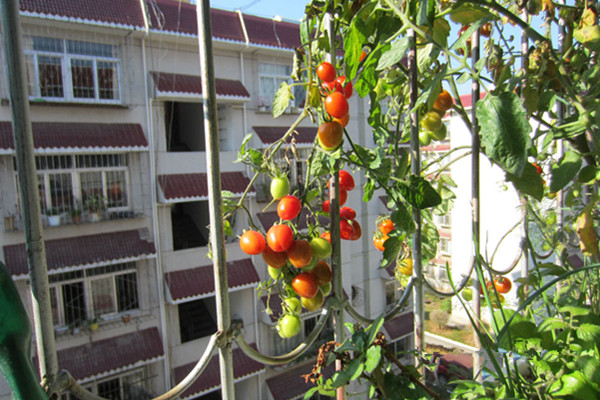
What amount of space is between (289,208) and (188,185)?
4149 mm

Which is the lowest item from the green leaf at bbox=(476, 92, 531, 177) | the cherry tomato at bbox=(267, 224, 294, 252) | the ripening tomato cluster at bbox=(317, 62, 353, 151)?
the cherry tomato at bbox=(267, 224, 294, 252)

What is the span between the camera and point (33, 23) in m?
3.64

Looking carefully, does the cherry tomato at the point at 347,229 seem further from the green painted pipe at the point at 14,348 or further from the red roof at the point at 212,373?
the red roof at the point at 212,373

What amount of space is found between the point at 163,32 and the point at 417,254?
13.6 feet

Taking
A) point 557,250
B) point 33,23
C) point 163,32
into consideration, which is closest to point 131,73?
point 163,32

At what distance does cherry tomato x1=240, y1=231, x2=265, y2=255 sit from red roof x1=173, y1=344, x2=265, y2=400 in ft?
12.9

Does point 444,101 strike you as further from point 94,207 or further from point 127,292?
point 127,292

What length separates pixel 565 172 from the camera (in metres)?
0.50

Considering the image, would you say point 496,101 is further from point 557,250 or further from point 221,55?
point 221,55

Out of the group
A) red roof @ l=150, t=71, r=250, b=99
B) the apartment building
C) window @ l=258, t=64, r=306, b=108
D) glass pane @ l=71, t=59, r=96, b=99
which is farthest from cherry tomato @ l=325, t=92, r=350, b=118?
window @ l=258, t=64, r=306, b=108

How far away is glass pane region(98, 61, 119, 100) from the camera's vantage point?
13.6 ft

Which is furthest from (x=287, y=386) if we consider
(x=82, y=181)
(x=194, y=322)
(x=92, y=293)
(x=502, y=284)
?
(x=502, y=284)

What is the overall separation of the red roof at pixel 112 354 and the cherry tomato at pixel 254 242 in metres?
3.95

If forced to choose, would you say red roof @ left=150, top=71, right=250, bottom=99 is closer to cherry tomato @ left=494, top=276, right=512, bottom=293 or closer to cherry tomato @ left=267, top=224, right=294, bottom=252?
cherry tomato @ left=494, top=276, right=512, bottom=293
